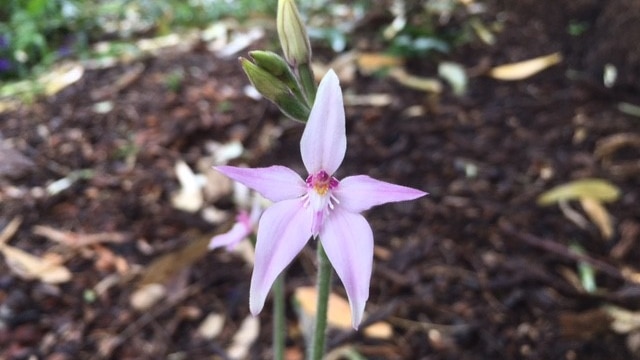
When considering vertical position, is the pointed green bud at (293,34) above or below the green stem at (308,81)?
above

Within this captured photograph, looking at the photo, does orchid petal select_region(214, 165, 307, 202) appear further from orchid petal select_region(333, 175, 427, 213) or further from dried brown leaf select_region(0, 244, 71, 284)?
dried brown leaf select_region(0, 244, 71, 284)

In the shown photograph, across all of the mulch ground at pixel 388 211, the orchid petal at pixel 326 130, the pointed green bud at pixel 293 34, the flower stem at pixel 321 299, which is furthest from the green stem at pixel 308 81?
the mulch ground at pixel 388 211

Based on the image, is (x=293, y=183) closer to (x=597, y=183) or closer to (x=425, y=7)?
(x=597, y=183)

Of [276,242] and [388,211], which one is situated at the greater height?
[276,242]

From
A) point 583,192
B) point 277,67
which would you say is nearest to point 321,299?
point 277,67

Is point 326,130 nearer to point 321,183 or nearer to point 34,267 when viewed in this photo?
Answer: point 321,183

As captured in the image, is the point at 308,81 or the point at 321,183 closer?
the point at 321,183

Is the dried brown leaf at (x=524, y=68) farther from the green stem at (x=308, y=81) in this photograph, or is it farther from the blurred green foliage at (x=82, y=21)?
the green stem at (x=308, y=81)
